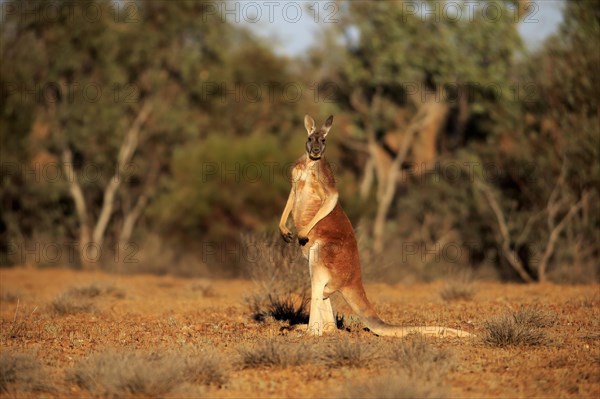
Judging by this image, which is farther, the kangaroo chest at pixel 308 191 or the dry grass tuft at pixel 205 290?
the dry grass tuft at pixel 205 290

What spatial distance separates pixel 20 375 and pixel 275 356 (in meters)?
2.26

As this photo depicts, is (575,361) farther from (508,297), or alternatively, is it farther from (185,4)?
(185,4)

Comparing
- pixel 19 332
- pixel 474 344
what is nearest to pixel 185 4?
pixel 19 332

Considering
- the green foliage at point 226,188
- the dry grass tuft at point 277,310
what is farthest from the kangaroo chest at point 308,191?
the green foliage at point 226,188

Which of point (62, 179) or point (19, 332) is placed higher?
point (62, 179)

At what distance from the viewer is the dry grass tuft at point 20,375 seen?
7141mm

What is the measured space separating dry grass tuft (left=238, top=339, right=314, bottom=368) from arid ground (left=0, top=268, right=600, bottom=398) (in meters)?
0.01

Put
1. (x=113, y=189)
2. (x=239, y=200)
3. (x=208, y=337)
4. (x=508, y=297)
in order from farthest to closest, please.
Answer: (x=113, y=189)
(x=239, y=200)
(x=508, y=297)
(x=208, y=337)

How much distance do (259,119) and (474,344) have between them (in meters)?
24.2

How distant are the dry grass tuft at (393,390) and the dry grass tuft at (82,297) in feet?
22.3

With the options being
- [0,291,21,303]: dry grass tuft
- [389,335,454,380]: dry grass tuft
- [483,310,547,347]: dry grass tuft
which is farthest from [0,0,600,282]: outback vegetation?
[389,335,454,380]: dry grass tuft

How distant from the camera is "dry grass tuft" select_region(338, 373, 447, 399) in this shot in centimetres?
647

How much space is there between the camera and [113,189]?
26.6 metres

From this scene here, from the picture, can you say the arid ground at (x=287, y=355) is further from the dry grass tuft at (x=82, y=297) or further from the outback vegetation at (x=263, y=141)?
the outback vegetation at (x=263, y=141)
